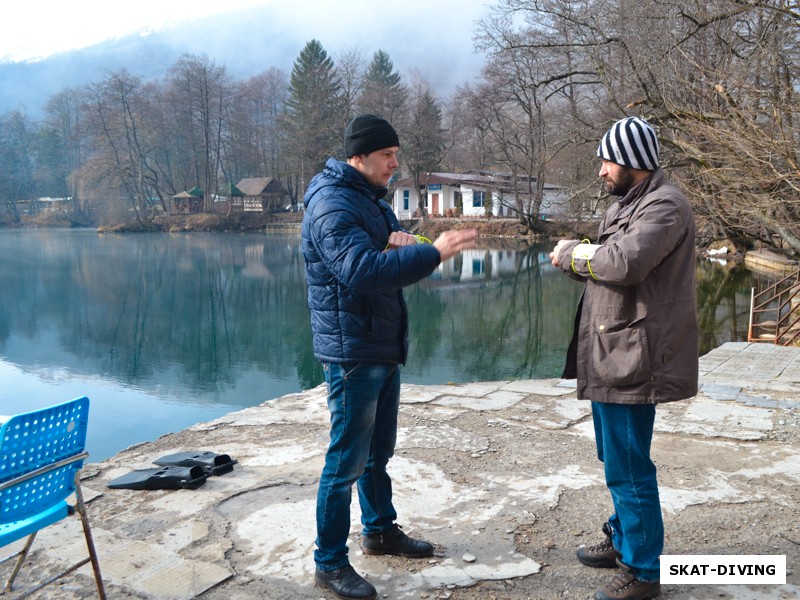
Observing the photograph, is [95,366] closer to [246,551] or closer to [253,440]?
[253,440]

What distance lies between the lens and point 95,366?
13758 millimetres

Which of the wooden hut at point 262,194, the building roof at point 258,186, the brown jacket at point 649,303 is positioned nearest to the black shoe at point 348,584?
the brown jacket at point 649,303

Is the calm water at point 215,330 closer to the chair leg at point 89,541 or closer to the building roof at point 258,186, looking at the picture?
the chair leg at point 89,541

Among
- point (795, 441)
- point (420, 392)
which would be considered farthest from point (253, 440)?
point (795, 441)

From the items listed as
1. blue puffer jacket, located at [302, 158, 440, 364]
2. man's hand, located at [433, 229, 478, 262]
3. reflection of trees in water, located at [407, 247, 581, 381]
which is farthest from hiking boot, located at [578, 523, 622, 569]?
reflection of trees in water, located at [407, 247, 581, 381]

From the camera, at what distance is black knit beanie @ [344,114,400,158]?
263 centimetres

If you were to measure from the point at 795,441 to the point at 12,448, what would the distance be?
4.41m

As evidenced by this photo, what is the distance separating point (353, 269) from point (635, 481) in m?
1.27

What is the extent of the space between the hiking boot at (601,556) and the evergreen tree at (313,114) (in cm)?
4688

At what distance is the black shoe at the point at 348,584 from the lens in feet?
8.31

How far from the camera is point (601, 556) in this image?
275cm

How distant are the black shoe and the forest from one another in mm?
7655

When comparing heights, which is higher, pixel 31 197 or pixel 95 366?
pixel 31 197

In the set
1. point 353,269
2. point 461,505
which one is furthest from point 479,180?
point 353,269
